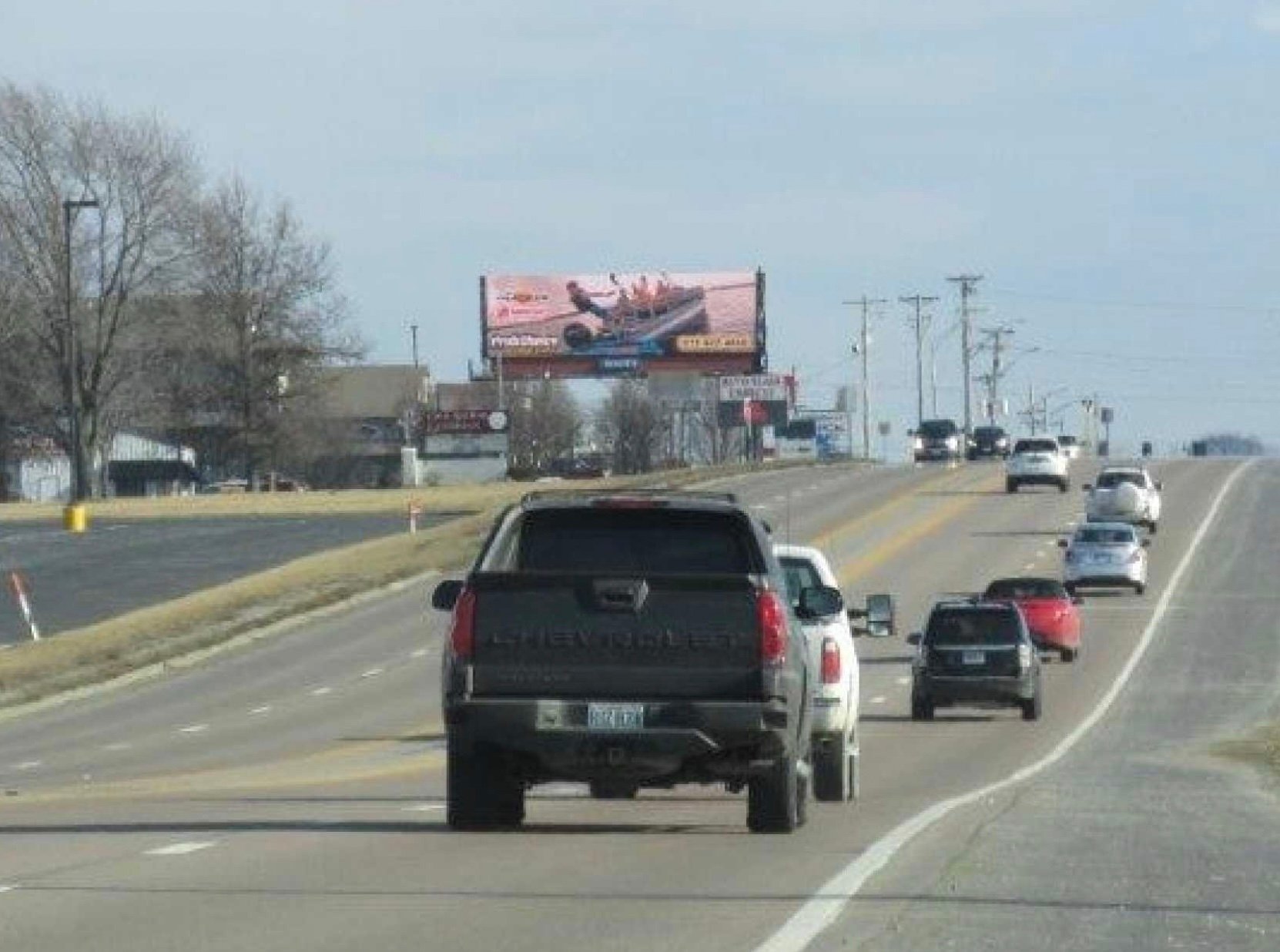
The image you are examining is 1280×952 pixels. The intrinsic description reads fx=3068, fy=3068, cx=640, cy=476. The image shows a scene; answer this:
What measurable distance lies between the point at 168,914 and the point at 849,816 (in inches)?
303

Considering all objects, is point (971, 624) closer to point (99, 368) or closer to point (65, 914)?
point (65, 914)

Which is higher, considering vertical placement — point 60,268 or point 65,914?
point 60,268

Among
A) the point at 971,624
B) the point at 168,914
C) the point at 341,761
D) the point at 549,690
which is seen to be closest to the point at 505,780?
the point at 549,690

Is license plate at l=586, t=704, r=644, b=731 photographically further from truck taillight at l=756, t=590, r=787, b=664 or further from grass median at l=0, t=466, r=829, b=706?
grass median at l=0, t=466, r=829, b=706

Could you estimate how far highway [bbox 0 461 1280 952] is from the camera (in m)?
13.2

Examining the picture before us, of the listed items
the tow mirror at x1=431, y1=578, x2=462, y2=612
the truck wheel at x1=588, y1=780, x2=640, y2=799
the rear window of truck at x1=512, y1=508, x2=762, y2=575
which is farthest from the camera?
the truck wheel at x1=588, y1=780, x2=640, y2=799

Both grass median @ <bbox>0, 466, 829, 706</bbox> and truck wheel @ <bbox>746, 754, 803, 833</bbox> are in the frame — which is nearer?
truck wheel @ <bbox>746, 754, 803, 833</bbox>

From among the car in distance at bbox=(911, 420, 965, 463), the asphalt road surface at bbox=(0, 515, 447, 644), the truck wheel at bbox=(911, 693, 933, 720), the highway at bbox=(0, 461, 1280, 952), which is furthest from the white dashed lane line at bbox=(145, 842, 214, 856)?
the car in distance at bbox=(911, 420, 965, 463)

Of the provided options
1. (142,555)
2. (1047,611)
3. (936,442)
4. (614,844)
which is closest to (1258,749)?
(1047,611)

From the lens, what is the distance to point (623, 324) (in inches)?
5231

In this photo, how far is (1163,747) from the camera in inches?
1385

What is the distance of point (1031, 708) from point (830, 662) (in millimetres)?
19354

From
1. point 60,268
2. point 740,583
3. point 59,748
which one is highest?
point 60,268

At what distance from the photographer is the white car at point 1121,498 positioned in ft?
253
